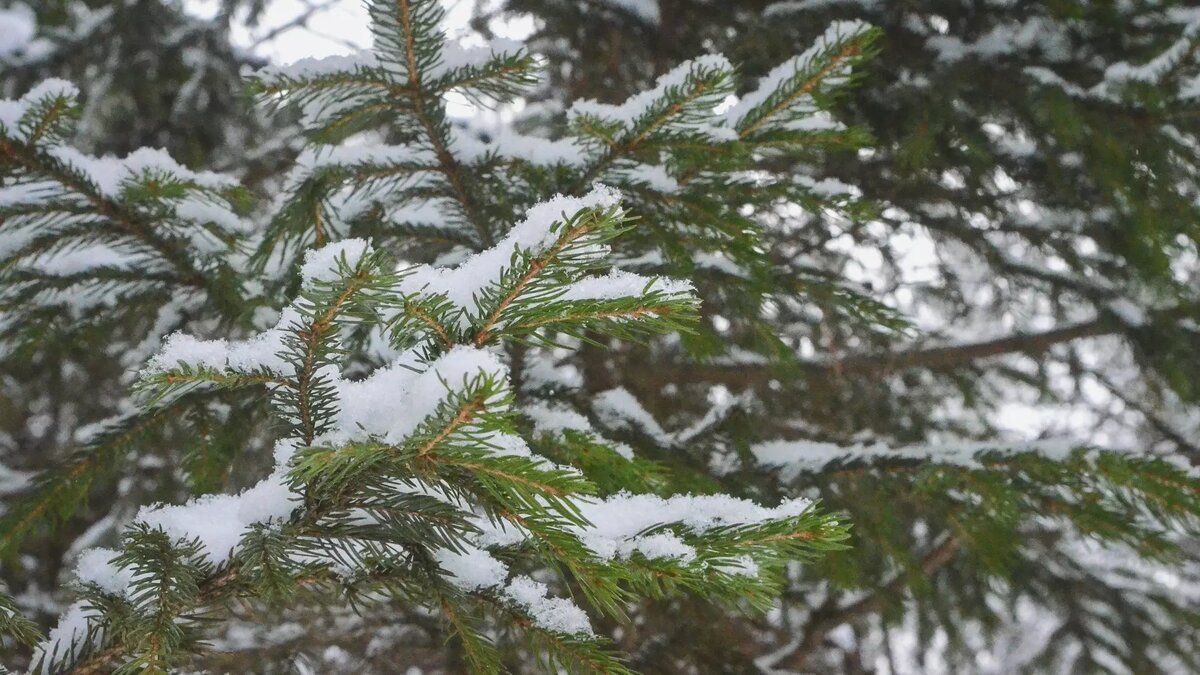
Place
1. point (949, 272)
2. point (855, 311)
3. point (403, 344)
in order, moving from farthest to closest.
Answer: point (949, 272), point (855, 311), point (403, 344)

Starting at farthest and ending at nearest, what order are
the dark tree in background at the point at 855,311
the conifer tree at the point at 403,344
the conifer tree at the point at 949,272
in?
the conifer tree at the point at 949,272 < the dark tree in background at the point at 855,311 < the conifer tree at the point at 403,344

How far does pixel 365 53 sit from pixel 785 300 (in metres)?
2.73

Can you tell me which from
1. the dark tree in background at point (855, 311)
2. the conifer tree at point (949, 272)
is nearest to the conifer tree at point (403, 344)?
the dark tree in background at point (855, 311)

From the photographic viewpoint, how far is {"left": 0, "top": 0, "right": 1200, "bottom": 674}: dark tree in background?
1867mm

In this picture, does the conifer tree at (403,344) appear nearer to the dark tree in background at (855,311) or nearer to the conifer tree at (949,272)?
the dark tree in background at (855,311)

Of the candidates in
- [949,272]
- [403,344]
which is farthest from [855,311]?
[949,272]

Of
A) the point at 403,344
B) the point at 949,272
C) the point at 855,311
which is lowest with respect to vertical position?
the point at 403,344

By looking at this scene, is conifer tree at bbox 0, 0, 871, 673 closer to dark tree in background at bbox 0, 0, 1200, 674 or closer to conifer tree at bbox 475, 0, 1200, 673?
dark tree in background at bbox 0, 0, 1200, 674

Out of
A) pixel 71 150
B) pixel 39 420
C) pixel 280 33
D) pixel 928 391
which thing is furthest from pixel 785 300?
pixel 39 420

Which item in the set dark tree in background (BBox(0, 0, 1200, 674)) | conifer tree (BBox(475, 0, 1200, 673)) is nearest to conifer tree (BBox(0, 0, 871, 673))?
dark tree in background (BBox(0, 0, 1200, 674))

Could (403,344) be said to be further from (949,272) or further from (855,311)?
(949,272)

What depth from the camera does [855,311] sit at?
200cm

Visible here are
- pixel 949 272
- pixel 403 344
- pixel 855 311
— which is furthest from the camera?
pixel 949 272

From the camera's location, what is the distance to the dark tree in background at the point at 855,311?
1.87m
